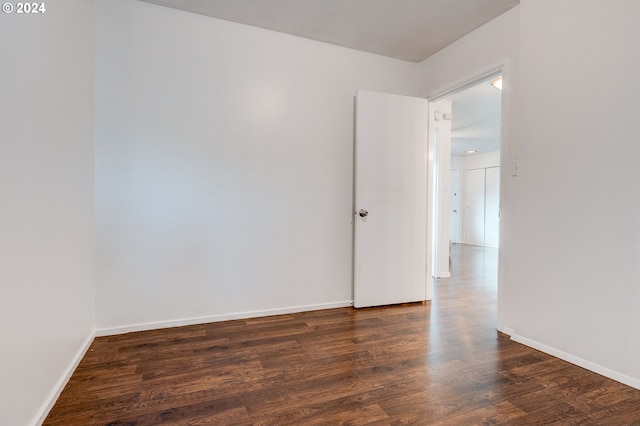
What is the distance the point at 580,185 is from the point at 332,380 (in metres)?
1.95

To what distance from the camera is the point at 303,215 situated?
2.96m

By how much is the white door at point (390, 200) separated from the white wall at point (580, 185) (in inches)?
40.8

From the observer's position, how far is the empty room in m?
1.49

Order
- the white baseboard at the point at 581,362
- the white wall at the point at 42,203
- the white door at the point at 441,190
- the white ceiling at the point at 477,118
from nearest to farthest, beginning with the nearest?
the white wall at the point at 42,203 < the white baseboard at the point at 581,362 < the white ceiling at the point at 477,118 < the white door at the point at 441,190

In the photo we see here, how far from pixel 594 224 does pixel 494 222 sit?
6686 millimetres

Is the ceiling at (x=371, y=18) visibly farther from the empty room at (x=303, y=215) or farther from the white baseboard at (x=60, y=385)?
the white baseboard at (x=60, y=385)

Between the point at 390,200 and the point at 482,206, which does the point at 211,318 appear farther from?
the point at 482,206

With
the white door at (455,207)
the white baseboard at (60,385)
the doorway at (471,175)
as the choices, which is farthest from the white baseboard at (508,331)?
the white door at (455,207)

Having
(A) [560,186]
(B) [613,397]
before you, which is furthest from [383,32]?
(B) [613,397]

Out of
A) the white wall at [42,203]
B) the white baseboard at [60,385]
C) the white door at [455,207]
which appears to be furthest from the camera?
the white door at [455,207]

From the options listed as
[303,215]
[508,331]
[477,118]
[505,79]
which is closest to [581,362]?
[508,331]

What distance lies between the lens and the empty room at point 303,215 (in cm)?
149

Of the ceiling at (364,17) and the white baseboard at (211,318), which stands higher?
the ceiling at (364,17)

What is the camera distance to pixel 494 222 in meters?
7.98
